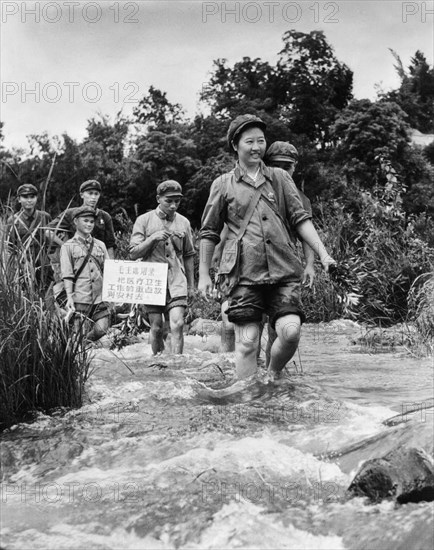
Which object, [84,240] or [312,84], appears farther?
[312,84]

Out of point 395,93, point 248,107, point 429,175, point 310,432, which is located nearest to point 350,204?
point 429,175

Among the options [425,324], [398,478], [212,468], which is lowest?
[212,468]

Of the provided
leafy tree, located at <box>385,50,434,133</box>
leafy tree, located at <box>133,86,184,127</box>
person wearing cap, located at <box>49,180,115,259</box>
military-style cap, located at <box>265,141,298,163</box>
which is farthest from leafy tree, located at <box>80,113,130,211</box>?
leafy tree, located at <box>385,50,434,133</box>

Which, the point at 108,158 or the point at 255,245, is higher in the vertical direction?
the point at 108,158

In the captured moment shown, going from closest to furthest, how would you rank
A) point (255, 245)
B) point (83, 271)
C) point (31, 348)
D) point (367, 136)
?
point (31, 348), point (255, 245), point (83, 271), point (367, 136)

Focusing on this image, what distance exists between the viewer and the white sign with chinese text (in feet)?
27.1

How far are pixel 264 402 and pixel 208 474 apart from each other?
161 centimetres

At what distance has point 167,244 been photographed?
8.58 m

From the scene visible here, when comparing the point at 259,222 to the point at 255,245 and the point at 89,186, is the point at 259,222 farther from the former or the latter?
the point at 89,186

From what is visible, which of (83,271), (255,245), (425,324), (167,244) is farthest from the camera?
→ (425,324)

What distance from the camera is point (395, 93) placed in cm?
4719

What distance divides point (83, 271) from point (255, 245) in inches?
126

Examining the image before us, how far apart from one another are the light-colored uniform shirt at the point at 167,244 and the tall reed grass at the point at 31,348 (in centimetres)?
303

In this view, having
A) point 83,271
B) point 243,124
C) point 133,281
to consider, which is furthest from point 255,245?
point 83,271
